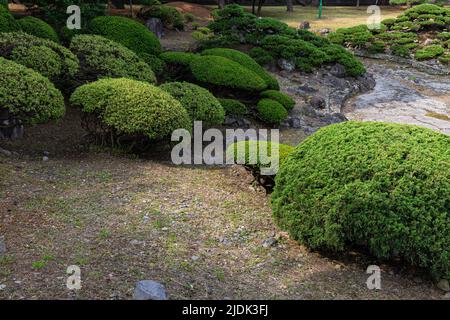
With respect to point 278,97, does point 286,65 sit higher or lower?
higher

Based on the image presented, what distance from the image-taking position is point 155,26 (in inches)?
736

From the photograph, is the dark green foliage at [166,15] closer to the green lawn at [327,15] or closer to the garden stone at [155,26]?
the garden stone at [155,26]

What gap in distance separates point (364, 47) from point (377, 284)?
20.1m

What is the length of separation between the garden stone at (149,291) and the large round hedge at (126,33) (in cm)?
816

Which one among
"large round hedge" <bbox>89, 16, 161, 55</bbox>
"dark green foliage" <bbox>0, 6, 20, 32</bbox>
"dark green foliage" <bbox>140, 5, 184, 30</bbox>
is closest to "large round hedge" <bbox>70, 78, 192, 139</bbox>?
"dark green foliage" <bbox>0, 6, 20, 32</bbox>

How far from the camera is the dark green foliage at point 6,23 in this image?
952 cm

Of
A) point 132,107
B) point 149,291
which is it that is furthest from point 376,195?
point 132,107

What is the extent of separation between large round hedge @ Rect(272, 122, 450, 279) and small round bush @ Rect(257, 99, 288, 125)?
6.08 metres

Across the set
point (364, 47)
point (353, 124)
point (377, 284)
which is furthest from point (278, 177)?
point (364, 47)

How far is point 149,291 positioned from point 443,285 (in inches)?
118

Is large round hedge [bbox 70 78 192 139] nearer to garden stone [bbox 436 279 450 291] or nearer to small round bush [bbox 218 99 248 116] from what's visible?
small round bush [bbox 218 99 248 116]

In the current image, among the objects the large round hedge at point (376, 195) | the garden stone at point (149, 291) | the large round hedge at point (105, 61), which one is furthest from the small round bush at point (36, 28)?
the garden stone at point (149, 291)

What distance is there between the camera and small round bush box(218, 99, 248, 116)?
11.1 m

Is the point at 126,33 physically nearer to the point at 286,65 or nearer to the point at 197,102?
the point at 197,102
